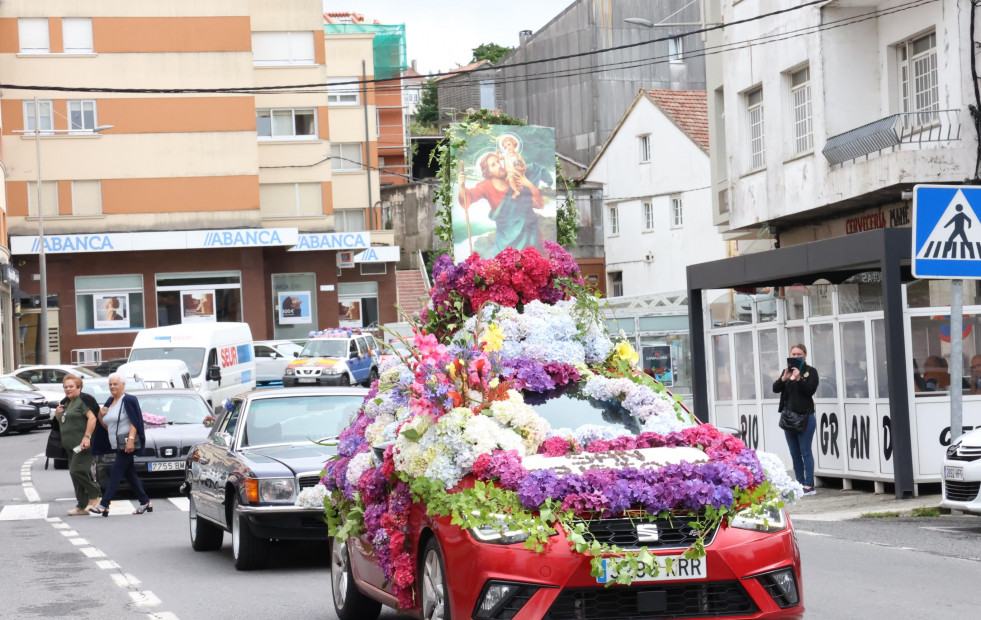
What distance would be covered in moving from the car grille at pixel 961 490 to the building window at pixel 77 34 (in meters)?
48.0

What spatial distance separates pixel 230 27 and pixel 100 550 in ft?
148

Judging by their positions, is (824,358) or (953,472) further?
(824,358)

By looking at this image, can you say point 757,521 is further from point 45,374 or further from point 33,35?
point 33,35

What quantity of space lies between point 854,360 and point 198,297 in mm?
42582

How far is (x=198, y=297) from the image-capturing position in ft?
191

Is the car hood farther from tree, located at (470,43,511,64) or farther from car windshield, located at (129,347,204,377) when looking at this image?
tree, located at (470,43,511,64)

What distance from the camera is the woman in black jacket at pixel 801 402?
18203mm

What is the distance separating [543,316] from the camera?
9.30m

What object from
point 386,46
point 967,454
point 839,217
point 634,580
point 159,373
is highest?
point 386,46

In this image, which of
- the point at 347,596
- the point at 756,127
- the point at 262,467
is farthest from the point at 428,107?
the point at 347,596

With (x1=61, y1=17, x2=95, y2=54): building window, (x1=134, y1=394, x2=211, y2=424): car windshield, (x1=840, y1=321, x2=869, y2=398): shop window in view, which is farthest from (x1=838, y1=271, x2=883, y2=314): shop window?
(x1=61, y1=17, x2=95, y2=54): building window

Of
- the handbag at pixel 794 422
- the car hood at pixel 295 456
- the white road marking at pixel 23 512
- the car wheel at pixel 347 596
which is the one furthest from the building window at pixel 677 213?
the car wheel at pixel 347 596

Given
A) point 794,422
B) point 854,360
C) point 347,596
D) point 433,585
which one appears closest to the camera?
point 433,585

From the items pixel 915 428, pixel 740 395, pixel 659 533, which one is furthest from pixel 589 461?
pixel 740 395
